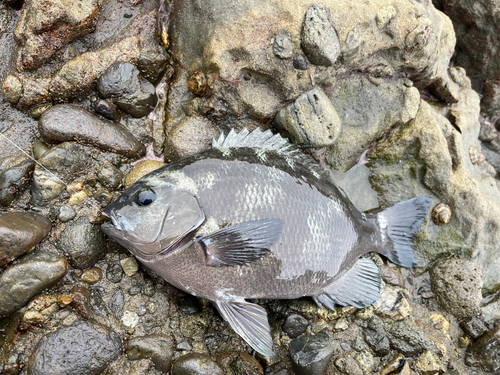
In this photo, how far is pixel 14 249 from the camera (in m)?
2.45

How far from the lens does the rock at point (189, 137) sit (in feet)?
9.95

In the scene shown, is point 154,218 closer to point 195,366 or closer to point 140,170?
point 140,170

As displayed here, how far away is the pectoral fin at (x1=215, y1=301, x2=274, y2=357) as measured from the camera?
8.63ft

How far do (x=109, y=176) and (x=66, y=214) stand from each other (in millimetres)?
458

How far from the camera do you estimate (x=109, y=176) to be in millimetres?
2910

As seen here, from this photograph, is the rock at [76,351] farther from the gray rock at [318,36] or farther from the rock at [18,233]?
the gray rock at [318,36]

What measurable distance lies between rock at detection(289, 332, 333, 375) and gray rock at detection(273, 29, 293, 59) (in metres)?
2.44

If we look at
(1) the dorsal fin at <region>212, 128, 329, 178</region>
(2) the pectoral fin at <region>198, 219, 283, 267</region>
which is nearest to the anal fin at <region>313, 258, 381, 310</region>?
(2) the pectoral fin at <region>198, 219, 283, 267</region>

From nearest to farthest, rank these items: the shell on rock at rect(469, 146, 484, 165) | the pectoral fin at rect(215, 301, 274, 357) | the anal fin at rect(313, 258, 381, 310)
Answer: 1. the pectoral fin at rect(215, 301, 274, 357)
2. the anal fin at rect(313, 258, 381, 310)
3. the shell on rock at rect(469, 146, 484, 165)

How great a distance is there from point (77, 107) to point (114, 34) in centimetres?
84

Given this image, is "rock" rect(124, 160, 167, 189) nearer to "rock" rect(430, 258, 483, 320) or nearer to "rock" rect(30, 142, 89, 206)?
"rock" rect(30, 142, 89, 206)

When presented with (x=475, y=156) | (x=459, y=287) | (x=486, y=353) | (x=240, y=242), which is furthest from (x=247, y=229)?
(x=475, y=156)

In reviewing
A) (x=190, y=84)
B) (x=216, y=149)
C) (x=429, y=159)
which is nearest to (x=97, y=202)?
(x=216, y=149)

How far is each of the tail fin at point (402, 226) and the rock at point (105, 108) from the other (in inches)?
105
